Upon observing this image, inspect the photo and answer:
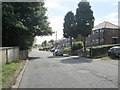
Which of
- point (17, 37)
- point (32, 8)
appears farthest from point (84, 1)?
point (17, 37)

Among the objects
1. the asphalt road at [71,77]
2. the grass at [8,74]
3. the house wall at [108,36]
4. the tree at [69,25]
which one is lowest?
the asphalt road at [71,77]

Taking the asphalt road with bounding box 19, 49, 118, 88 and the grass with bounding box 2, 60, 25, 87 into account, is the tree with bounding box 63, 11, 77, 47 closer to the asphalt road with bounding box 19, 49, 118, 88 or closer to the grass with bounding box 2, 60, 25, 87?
the asphalt road with bounding box 19, 49, 118, 88

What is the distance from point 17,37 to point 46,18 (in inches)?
347

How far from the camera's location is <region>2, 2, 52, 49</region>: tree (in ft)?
122

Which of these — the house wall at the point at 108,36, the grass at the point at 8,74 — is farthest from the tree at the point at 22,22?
the house wall at the point at 108,36

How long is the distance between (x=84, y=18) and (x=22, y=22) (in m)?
13.4

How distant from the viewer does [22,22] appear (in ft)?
137

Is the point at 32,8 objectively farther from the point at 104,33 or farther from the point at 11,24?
the point at 104,33

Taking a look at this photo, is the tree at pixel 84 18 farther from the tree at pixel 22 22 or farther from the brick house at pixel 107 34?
the brick house at pixel 107 34

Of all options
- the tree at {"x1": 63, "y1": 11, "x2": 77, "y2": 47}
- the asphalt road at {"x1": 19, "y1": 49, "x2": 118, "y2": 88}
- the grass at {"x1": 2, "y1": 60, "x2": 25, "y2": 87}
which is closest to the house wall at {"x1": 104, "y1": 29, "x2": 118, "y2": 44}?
the tree at {"x1": 63, "y1": 11, "x2": 77, "y2": 47}

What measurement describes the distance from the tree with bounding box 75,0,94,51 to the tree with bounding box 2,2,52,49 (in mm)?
6344

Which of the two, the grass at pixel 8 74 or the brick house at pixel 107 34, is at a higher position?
the brick house at pixel 107 34

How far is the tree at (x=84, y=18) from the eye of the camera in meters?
50.2

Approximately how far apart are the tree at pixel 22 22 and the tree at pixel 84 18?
6344mm
